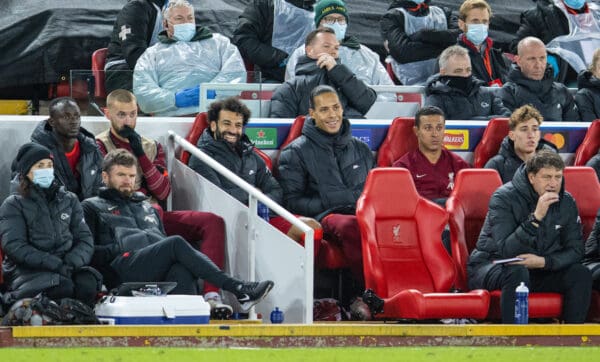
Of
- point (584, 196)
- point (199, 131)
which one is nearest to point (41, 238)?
point (199, 131)

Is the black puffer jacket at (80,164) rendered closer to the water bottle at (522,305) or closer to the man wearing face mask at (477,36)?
the water bottle at (522,305)

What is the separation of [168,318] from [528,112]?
3.25 m

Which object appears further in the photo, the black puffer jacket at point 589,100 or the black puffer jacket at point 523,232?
the black puffer jacket at point 589,100

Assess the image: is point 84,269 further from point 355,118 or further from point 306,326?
point 355,118

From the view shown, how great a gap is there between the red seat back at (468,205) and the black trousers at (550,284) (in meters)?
0.51

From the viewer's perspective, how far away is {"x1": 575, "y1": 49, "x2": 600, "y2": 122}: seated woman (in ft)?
39.8

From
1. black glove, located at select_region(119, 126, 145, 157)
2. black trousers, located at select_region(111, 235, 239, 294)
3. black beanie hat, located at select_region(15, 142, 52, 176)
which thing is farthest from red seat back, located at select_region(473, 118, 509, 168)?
black beanie hat, located at select_region(15, 142, 52, 176)

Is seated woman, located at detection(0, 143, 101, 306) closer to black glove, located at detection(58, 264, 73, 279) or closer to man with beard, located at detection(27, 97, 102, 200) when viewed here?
black glove, located at detection(58, 264, 73, 279)

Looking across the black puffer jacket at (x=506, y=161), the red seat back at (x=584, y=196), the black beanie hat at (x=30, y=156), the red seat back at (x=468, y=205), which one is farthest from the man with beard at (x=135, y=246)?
the red seat back at (x=584, y=196)

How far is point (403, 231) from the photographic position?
33.0ft

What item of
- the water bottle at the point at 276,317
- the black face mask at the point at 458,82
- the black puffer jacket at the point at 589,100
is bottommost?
the water bottle at the point at 276,317

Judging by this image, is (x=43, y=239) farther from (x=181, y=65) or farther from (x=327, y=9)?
(x=327, y=9)

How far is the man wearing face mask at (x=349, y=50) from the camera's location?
480 inches

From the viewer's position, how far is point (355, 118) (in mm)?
A: 11156
